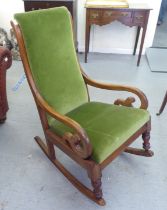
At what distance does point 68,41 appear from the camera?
140 centimetres

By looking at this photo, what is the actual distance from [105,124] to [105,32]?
244cm

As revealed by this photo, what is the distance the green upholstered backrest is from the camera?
4.00ft

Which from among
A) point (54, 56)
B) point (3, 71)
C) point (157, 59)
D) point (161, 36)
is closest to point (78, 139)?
point (54, 56)

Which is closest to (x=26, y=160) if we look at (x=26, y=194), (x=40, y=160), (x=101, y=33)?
(x=40, y=160)

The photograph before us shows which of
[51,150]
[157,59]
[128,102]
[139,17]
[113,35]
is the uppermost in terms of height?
[139,17]

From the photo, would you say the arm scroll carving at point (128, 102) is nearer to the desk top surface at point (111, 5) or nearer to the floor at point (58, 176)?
the floor at point (58, 176)

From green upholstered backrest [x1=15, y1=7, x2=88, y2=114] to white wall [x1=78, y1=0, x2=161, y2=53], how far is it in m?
2.00

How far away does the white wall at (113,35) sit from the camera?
125 inches

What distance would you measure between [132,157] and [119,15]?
1.93 m

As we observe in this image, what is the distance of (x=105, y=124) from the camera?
120 cm

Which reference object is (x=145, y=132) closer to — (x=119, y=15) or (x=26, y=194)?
(x=26, y=194)

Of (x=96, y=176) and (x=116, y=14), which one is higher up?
(x=116, y=14)

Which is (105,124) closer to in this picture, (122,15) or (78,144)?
(78,144)

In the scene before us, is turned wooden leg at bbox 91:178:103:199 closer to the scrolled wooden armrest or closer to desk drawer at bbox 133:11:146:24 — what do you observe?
the scrolled wooden armrest
